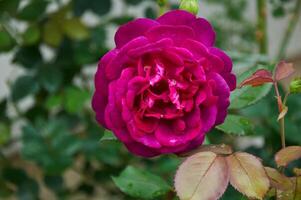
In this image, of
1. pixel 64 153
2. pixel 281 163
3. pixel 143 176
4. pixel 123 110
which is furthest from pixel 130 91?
pixel 64 153

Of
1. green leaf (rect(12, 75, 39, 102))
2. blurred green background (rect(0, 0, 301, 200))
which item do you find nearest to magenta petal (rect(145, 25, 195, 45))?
blurred green background (rect(0, 0, 301, 200))

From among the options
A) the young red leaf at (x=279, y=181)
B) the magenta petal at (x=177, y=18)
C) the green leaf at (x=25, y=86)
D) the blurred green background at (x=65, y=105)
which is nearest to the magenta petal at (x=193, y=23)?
the magenta petal at (x=177, y=18)

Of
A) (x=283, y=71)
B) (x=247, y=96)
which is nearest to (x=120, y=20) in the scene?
(x=247, y=96)

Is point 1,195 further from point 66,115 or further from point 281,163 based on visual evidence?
point 281,163

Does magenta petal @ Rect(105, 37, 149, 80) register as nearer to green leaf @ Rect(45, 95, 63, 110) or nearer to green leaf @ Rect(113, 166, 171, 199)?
green leaf @ Rect(113, 166, 171, 199)

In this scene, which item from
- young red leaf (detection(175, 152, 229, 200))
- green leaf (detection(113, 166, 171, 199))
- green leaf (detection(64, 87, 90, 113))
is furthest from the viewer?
green leaf (detection(64, 87, 90, 113))

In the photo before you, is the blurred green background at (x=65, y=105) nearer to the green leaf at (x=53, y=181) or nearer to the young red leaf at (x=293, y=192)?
the green leaf at (x=53, y=181)
